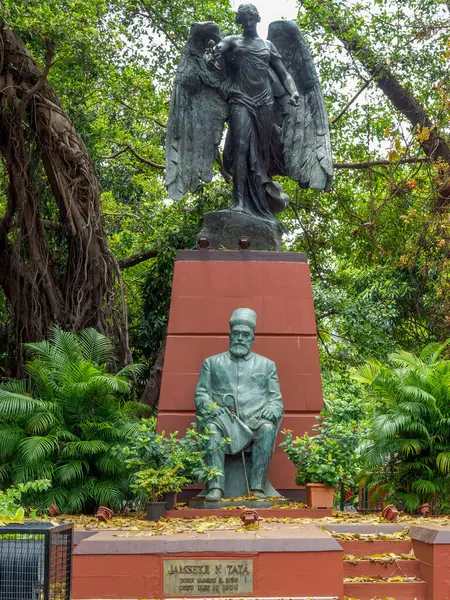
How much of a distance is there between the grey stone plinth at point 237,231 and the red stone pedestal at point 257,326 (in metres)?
0.26

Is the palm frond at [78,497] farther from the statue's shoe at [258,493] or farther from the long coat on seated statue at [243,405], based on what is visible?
the statue's shoe at [258,493]

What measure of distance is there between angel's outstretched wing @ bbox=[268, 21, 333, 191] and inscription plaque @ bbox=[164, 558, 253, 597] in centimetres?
543

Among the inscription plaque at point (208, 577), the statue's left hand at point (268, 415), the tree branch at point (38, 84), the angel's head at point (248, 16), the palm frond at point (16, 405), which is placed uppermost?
the tree branch at point (38, 84)

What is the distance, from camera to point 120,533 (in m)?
7.45

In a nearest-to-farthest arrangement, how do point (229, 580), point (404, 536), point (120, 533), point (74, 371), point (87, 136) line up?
1. point (229, 580)
2. point (120, 533)
3. point (404, 536)
4. point (74, 371)
5. point (87, 136)

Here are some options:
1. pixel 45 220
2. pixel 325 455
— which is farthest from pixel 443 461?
pixel 45 220

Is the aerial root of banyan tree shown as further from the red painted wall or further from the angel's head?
the red painted wall

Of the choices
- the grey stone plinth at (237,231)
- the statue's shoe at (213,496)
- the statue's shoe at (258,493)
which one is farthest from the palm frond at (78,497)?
the grey stone plinth at (237,231)

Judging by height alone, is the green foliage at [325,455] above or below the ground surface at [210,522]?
above

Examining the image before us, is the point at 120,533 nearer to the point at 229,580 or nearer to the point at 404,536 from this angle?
the point at 229,580

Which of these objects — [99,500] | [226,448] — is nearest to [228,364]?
[226,448]

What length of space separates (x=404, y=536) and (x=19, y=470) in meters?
4.61

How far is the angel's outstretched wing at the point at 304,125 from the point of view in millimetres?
11133

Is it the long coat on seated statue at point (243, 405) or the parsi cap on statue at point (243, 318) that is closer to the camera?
the long coat on seated statue at point (243, 405)
